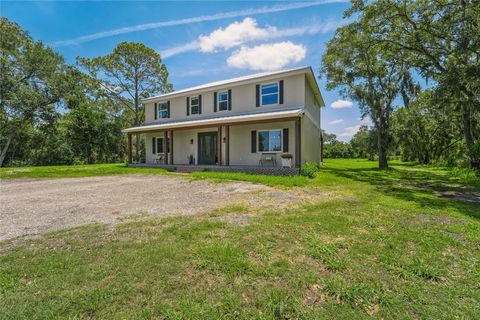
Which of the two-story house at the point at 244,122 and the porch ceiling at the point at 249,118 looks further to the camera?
the two-story house at the point at 244,122

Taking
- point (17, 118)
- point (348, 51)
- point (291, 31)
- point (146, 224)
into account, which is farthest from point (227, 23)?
point (17, 118)

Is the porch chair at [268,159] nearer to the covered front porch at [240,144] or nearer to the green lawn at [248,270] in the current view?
the covered front porch at [240,144]

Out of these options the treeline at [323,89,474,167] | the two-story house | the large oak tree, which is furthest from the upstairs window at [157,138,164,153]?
the treeline at [323,89,474,167]

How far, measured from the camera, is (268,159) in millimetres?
13547

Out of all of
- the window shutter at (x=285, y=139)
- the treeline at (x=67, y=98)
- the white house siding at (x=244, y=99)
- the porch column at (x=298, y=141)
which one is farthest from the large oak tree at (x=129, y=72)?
the porch column at (x=298, y=141)

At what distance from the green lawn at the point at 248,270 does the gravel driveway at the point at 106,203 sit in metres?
0.84

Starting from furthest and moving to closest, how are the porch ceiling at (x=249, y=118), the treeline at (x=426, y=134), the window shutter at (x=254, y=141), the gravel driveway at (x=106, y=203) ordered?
the treeline at (x=426, y=134)
the window shutter at (x=254, y=141)
the porch ceiling at (x=249, y=118)
the gravel driveway at (x=106, y=203)

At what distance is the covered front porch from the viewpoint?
1205 centimetres

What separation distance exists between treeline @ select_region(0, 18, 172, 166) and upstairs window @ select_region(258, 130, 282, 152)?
14.3 meters

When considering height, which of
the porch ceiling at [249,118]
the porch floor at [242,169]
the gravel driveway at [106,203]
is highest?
the porch ceiling at [249,118]

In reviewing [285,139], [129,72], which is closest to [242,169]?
[285,139]

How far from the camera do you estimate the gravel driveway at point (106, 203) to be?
4.86 metres

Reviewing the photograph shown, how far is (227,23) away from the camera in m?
13.5

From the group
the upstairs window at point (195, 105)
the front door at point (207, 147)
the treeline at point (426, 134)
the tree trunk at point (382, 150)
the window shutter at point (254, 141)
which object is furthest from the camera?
the treeline at point (426, 134)
